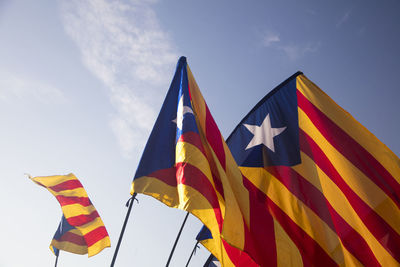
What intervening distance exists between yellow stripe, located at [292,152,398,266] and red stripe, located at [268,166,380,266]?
69mm

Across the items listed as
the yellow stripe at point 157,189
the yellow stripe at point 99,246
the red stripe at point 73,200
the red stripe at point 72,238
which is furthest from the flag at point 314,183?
the red stripe at point 72,238

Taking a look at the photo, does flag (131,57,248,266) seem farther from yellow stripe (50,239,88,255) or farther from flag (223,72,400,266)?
yellow stripe (50,239,88,255)

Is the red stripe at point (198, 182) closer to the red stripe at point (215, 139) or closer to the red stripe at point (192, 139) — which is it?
the red stripe at point (192, 139)

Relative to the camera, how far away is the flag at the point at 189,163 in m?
3.41

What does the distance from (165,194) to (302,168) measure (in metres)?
2.76

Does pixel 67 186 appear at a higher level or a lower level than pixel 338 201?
higher

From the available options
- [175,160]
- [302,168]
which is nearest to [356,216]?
[302,168]

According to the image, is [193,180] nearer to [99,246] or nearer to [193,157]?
[193,157]

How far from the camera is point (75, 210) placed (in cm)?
894

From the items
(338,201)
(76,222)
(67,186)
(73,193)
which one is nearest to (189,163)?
(338,201)

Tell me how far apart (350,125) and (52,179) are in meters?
9.72

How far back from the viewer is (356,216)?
4.62 metres

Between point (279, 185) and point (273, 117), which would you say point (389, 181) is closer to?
point (279, 185)

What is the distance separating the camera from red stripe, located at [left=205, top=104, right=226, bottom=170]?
4.32m
